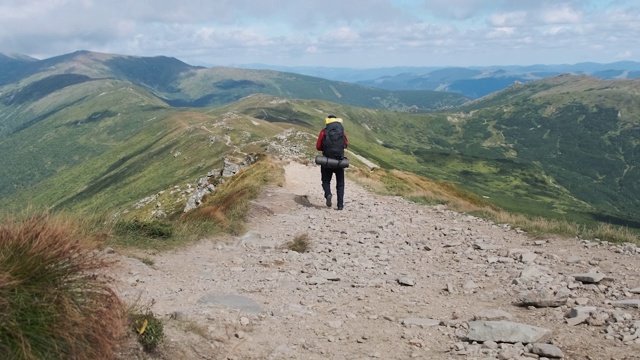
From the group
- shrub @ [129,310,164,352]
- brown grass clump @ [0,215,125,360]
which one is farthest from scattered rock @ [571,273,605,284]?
brown grass clump @ [0,215,125,360]

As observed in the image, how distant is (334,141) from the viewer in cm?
2142

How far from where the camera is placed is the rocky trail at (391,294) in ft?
27.6

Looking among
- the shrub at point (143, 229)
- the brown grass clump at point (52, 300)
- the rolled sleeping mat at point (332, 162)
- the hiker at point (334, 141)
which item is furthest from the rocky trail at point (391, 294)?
the hiker at point (334, 141)

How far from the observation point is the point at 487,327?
9.11m

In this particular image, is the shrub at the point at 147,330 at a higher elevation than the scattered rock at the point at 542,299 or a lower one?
higher

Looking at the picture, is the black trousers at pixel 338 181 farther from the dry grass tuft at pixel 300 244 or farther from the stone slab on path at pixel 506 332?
the stone slab on path at pixel 506 332

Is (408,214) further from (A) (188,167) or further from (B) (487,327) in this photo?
(A) (188,167)

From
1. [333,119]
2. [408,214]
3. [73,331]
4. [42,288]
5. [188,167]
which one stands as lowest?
[188,167]

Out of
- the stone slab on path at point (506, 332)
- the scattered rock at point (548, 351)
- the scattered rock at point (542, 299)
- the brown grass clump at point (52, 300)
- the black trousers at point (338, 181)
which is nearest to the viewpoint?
the brown grass clump at point (52, 300)

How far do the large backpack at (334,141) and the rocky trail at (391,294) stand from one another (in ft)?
12.9

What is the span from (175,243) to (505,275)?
9.95 meters

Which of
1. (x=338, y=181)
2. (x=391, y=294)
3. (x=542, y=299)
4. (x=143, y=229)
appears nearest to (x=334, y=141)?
(x=338, y=181)

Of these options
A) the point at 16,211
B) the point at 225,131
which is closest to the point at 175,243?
the point at 16,211

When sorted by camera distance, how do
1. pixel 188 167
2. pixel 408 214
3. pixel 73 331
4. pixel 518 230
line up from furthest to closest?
pixel 188 167 → pixel 408 214 → pixel 518 230 → pixel 73 331
